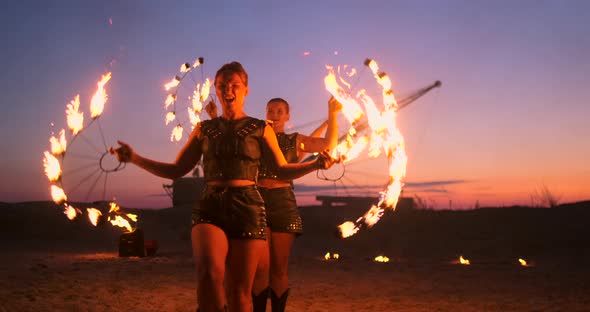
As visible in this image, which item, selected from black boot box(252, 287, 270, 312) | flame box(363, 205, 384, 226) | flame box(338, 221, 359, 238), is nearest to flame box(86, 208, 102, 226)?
black boot box(252, 287, 270, 312)

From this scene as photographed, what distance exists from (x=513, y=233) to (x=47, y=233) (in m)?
18.0

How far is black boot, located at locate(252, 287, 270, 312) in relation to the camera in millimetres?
4945

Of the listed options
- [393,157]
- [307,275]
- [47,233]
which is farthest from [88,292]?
[47,233]

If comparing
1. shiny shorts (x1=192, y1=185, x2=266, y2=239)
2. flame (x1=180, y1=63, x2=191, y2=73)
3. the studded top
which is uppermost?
flame (x1=180, y1=63, x2=191, y2=73)

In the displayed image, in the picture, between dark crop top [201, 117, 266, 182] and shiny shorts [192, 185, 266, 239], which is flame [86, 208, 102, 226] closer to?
dark crop top [201, 117, 266, 182]

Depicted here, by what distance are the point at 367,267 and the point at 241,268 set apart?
10.2m

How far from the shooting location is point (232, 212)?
3.86m

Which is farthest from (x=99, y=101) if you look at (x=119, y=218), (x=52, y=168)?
(x=119, y=218)

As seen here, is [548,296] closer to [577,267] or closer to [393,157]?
[393,157]

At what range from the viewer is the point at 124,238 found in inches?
611

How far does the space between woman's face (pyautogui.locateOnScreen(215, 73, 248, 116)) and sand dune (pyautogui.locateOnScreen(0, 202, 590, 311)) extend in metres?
4.36

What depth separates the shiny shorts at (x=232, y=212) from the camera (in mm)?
3842

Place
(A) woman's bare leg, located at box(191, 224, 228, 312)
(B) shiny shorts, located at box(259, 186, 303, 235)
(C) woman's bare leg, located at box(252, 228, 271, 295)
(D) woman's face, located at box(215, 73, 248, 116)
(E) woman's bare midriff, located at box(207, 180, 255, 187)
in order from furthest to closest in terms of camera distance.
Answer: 1. (B) shiny shorts, located at box(259, 186, 303, 235)
2. (C) woman's bare leg, located at box(252, 228, 271, 295)
3. (D) woman's face, located at box(215, 73, 248, 116)
4. (E) woman's bare midriff, located at box(207, 180, 255, 187)
5. (A) woman's bare leg, located at box(191, 224, 228, 312)

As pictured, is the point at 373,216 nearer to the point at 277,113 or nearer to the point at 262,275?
the point at 262,275
